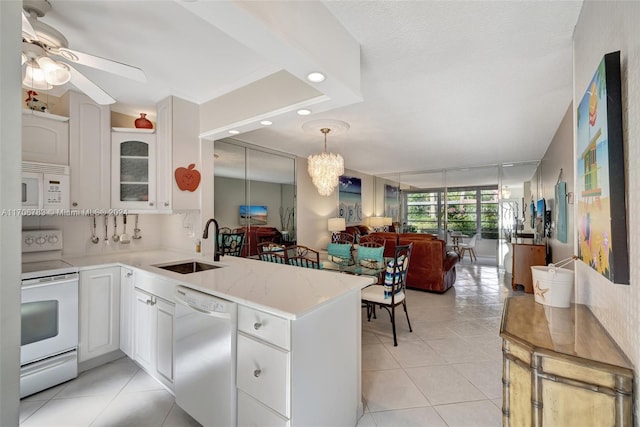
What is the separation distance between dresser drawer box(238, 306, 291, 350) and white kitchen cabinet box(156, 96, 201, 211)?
1.76m

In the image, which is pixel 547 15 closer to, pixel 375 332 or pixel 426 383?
pixel 426 383

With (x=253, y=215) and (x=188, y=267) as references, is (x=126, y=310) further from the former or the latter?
(x=253, y=215)

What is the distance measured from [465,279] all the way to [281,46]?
588cm

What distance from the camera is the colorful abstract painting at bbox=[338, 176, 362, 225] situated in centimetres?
709

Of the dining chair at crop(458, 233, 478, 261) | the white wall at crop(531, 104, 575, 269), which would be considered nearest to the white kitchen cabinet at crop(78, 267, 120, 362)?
the white wall at crop(531, 104, 575, 269)

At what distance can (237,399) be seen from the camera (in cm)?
148

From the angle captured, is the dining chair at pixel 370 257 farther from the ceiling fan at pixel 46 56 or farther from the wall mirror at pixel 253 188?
the ceiling fan at pixel 46 56

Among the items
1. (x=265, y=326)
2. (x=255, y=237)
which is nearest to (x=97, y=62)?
(x=265, y=326)

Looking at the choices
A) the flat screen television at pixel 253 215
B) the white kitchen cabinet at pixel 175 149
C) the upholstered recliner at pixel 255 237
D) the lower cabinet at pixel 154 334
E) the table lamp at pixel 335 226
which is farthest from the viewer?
the table lamp at pixel 335 226

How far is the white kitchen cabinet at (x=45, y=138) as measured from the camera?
2271 mm

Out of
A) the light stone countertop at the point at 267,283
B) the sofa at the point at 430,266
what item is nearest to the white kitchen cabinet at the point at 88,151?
the light stone countertop at the point at 267,283

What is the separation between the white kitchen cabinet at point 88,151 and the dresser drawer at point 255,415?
2.33m

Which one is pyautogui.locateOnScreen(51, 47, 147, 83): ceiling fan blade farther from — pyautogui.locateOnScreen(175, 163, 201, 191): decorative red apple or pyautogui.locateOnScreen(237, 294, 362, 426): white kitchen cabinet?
pyautogui.locateOnScreen(237, 294, 362, 426): white kitchen cabinet

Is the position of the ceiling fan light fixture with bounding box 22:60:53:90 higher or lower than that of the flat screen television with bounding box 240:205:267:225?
higher
